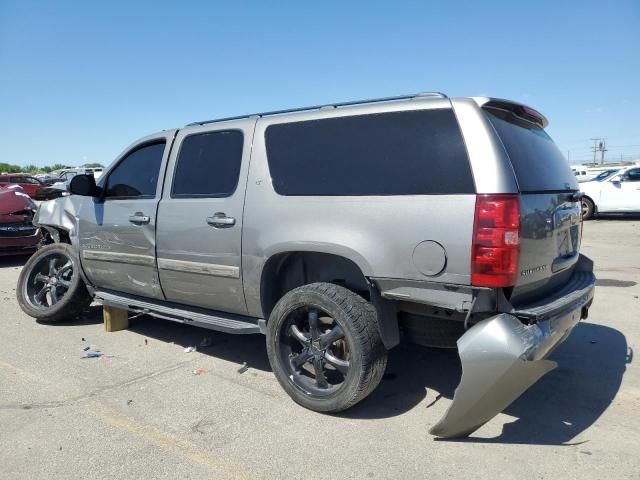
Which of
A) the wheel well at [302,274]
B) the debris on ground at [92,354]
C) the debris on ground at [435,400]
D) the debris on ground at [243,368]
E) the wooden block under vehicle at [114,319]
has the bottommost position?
the debris on ground at [435,400]

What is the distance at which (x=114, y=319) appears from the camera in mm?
5453

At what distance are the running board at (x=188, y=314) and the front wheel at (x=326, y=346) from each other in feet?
0.95

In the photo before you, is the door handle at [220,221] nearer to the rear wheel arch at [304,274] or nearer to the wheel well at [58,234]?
the rear wheel arch at [304,274]

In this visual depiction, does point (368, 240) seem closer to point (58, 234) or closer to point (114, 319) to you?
point (114, 319)

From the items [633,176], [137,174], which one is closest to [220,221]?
[137,174]

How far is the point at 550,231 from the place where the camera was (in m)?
3.18

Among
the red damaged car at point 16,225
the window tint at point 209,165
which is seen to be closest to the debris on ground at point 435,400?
the window tint at point 209,165

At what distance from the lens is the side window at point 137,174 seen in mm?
4723

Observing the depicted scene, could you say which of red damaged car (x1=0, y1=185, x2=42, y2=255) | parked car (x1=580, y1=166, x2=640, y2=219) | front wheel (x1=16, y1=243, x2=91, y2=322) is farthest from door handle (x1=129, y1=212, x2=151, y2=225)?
parked car (x1=580, y1=166, x2=640, y2=219)

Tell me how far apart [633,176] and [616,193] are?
69 cm

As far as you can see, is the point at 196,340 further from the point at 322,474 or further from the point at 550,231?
the point at 550,231

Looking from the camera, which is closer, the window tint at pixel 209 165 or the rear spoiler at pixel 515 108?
the rear spoiler at pixel 515 108

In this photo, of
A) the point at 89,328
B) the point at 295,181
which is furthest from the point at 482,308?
the point at 89,328

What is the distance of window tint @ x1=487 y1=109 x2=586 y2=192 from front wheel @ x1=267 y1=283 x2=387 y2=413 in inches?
50.6
